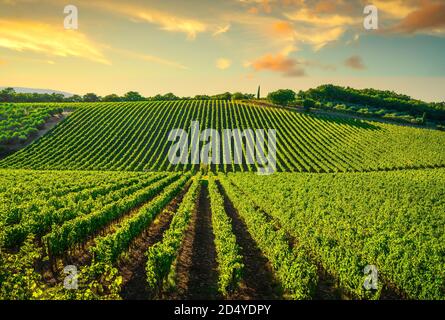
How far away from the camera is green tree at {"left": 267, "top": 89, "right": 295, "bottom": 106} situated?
420ft

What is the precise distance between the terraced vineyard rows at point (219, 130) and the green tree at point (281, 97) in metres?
12.0

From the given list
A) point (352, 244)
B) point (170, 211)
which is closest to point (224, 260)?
point (352, 244)

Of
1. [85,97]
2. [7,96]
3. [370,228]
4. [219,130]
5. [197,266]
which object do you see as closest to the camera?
[197,266]

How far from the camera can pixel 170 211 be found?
28.9 meters

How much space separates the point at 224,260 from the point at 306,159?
61408 millimetres

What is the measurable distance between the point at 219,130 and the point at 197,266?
80739 mm

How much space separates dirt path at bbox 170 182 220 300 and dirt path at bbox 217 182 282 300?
1406 mm

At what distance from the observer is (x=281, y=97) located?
12788 cm

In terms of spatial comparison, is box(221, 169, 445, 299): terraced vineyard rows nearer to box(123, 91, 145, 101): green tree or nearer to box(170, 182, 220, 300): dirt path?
box(170, 182, 220, 300): dirt path

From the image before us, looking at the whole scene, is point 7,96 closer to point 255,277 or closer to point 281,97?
point 281,97

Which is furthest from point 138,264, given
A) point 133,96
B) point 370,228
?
point 133,96

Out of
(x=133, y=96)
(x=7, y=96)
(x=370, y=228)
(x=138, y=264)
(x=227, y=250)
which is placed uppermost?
(x=133, y=96)
